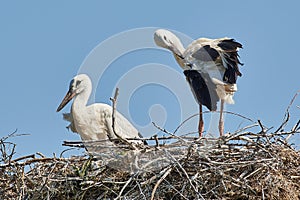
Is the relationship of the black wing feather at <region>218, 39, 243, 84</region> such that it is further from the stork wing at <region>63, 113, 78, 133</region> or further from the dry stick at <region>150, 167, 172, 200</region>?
the dry stick at <region>150, 167, 172, 200</region>

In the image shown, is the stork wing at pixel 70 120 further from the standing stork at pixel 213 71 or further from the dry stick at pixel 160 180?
the dry stick at pixel 160 180

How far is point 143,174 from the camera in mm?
4410

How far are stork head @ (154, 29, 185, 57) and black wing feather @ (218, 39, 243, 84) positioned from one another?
0.79 metres

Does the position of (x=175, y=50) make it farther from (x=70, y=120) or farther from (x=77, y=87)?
(x=70, y=120)

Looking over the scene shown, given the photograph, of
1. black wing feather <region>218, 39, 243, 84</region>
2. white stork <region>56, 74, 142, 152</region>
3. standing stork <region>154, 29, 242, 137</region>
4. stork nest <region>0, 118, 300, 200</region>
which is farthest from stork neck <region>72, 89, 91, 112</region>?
stork nest <region>0, 118, 300, 200</region>

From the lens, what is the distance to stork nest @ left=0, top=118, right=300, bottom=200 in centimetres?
435

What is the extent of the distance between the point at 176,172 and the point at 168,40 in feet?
9.01

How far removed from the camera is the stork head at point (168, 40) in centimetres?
690

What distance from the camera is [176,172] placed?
4430 millimetres

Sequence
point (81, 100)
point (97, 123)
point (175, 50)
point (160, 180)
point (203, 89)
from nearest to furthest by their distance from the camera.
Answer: point (160, 180)
point (203, 89)
point (97, 123)
point (175, 50)
point (81, 100)

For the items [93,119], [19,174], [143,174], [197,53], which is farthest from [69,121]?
[143,174]

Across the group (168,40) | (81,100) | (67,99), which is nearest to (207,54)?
(168,40)

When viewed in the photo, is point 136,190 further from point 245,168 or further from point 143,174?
point 245,168

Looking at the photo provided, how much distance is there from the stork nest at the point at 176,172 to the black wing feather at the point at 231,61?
4.51 ft
